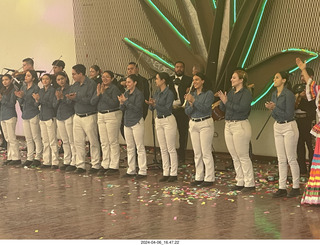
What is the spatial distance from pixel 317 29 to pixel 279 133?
2343 millimetres

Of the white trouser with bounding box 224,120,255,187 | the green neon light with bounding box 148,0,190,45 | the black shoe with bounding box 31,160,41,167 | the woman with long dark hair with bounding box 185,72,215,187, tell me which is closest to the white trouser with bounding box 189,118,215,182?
the woman with long dark hair with bounding box 185,72,215,187

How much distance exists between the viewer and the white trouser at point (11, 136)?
421 inches

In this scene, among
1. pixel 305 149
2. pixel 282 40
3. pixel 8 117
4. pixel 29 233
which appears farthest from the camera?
pixel 8 117

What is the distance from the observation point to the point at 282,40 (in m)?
9.48

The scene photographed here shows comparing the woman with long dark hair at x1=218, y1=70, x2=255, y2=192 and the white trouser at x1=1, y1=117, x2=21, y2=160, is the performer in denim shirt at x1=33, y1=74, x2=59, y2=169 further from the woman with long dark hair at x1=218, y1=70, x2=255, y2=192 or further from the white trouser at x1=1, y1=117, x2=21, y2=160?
the woman with long dark hair at x1=218, y1=70, x2=255, y2=192

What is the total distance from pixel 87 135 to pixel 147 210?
2833mm

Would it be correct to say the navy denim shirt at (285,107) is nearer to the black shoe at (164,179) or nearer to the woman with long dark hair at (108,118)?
the black shoe at (164,179)

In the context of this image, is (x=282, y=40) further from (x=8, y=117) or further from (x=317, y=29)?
(x=8, y=117)

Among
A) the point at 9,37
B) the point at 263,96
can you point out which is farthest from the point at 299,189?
the point at 9,37

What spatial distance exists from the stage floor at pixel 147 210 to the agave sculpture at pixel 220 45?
1.37m

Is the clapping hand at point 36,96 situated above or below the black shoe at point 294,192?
above

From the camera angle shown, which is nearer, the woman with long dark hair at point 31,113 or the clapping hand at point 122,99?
the clapping hand at point 122,99

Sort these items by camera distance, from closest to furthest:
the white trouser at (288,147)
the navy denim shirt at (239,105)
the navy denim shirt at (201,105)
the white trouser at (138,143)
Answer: the white trouser at (288,147)
the navy denim shirt at (239,105)
the navy denim shirt at (201,105)
the white trouser at (138,143)

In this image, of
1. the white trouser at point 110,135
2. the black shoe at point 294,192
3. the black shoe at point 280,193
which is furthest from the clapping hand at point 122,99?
the black shoe at point 294,192
